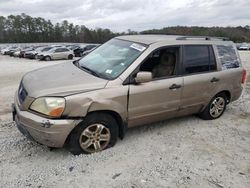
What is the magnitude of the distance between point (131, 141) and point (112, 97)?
98 centimetres

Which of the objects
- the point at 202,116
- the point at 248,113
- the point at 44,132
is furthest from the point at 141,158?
the point at 248,113

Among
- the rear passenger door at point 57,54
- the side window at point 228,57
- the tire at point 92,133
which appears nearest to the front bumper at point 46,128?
the tire at point 92,133

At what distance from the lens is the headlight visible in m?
3.19

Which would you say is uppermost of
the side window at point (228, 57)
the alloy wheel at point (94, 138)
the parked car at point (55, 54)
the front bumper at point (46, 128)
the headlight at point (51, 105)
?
the side window at point (228, 57)

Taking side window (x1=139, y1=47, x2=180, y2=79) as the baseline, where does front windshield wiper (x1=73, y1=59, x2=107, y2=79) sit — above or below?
below

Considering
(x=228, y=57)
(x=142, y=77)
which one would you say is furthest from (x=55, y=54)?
(x=142, y=77)

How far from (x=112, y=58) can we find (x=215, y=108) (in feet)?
8.04

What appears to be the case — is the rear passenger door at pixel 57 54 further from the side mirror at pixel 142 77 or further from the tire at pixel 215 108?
the side mirror at pixel 142 77

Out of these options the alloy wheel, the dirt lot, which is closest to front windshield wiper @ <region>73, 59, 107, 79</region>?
the alloy wheel

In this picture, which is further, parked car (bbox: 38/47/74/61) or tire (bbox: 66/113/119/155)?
parked car (bbox: 38/47/74/61)

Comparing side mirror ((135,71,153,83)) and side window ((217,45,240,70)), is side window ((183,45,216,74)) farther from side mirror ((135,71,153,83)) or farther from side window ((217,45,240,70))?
side mirror ((135,71,153,83))

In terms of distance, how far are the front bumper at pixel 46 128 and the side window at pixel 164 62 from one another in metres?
1.60

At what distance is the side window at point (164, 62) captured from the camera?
13.7ft

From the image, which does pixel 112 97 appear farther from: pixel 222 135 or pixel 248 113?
pixel 248 113
